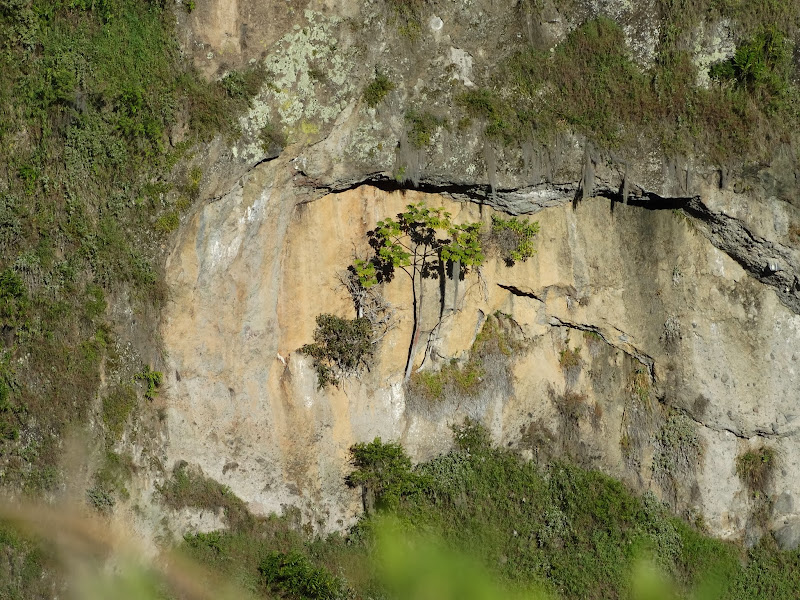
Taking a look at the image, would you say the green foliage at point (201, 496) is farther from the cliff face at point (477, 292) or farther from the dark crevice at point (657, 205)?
the dark crevice at point (657, 205)

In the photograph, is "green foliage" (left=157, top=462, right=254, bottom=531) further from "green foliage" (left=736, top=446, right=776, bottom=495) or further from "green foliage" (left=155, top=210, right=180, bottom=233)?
"green foliage" (left=736, top=446, right=776, bottom=495)

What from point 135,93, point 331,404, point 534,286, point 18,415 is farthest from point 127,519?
point 534,286

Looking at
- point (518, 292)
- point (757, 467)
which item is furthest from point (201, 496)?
point (757, 467)

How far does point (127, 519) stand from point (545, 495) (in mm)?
5816

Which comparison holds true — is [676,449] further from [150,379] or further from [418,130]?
[150,379]

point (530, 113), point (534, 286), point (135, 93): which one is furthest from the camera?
point (534, 286)

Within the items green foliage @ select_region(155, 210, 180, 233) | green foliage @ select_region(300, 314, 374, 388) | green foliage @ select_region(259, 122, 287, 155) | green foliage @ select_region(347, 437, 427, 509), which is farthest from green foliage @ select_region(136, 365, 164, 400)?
green foliage @ select_region(259, 122, 287, 155)

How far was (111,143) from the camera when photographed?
11344 mm

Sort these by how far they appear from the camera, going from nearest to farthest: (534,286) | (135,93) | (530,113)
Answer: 1. (135,93)
2. (530,113)
3. (534,286)

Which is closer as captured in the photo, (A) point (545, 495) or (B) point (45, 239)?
(B) point (45, 239)

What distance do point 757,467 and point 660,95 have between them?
223 inches

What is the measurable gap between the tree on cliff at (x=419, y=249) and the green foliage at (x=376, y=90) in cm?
144

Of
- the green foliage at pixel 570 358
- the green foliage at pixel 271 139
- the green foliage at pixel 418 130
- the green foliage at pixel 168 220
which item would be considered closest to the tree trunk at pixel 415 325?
the green foliage at pixel 418 130

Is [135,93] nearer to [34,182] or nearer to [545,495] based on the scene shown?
[34,182]
